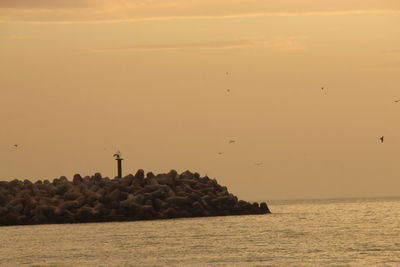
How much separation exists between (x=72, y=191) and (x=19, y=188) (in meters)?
5.02

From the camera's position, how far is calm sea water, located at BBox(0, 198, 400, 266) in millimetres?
42344

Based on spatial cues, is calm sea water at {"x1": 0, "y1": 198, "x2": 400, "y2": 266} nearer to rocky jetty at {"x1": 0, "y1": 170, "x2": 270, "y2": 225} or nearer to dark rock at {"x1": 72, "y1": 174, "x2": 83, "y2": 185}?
rocky jetty at {"x1": 0, "y1": 170, "x2": 270, "y2": 225}

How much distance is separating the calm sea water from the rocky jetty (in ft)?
3.25

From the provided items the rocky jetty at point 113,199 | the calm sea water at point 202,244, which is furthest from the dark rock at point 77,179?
the calm sea water at point 202,244

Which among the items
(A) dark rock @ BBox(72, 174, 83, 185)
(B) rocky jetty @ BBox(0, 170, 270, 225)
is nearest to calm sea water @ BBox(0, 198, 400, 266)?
(B) rocky jetty @ BBox(0, 170, 270, 225)

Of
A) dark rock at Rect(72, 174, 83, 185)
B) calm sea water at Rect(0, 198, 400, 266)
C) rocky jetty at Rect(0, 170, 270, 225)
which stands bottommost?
calm sea water at Rect(0, 198, 400, 266)

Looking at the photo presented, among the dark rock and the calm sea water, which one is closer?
the calm sea water

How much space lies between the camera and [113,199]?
6625 cm

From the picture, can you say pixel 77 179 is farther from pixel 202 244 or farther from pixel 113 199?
pixel 202 244

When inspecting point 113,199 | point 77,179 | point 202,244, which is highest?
point 77,179

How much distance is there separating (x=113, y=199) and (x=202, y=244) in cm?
1701

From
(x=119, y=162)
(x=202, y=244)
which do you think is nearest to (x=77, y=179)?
(x=119, y=162)

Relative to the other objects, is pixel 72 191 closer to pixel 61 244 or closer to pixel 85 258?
pixel 61 244

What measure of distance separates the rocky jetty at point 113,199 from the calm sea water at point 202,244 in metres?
0.99
